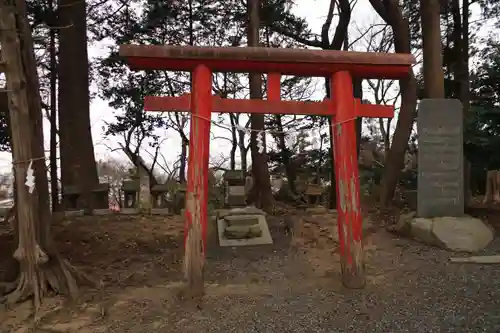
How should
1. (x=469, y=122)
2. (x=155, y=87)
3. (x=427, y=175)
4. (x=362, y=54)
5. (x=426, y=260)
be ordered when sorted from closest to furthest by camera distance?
(x=362, y=54), (x=426, y=260), (x=427, y=175), (x=469, y=122), (x=155, y=87)

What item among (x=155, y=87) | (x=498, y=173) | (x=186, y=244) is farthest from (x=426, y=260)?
(x=155, y=87)

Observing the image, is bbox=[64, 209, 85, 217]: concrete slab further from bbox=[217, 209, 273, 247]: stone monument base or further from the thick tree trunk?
the thick tree trunk

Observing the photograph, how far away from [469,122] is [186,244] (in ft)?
21.4

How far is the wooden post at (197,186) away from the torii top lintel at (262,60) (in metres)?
0.27

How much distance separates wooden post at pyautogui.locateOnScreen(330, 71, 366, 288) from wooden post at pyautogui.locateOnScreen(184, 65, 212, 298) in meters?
1.48

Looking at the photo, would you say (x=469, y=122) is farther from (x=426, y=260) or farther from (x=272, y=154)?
(x=272, y=154)

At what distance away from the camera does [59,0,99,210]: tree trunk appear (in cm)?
888

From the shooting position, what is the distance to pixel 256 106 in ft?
15.4

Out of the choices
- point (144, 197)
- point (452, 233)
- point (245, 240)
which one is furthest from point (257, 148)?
point (452, 233)

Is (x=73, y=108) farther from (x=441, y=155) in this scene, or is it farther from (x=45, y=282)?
(x=441, y=155)

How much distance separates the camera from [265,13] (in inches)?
468

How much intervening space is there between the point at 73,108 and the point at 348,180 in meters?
6.56

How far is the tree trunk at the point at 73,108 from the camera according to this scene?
8.88 metres

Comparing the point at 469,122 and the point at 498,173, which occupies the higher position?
the point at 469,122
